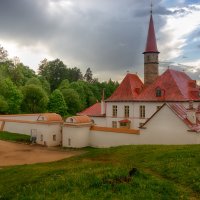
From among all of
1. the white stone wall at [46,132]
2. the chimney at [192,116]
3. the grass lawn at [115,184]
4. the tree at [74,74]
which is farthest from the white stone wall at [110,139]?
the tree at [74,74]

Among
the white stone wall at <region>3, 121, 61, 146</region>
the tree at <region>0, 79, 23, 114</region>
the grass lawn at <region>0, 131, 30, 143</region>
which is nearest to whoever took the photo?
the white stone wall at <region>3, 121, 61, 146</region>

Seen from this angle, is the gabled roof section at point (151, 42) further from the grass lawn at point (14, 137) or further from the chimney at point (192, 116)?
the grass lawn at point (14, 137)

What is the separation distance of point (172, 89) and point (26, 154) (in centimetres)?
1956

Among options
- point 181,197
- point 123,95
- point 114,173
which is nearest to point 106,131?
point 123,95

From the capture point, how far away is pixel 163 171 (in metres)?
13.5

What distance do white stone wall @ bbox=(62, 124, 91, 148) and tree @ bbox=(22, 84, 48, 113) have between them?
88.6 feet

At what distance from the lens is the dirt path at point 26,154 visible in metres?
26.1

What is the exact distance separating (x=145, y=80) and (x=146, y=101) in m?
6.67

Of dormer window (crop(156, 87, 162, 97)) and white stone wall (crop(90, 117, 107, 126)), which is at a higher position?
dormer window (crop(156, 87, 162, 97))

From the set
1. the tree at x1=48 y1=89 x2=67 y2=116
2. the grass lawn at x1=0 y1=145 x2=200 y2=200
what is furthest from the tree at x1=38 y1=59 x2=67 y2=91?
the grass lawn at x1=0 y1=145 x2=200 y2=200

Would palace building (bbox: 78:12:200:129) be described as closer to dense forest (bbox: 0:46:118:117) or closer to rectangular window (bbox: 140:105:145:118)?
rectangular window (bbox: 140:105:145:118)

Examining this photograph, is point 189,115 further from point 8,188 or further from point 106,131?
point 8,188

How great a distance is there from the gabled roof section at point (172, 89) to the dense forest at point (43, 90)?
2476 centimetres

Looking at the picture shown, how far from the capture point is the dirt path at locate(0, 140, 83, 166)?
2609 centimetres
